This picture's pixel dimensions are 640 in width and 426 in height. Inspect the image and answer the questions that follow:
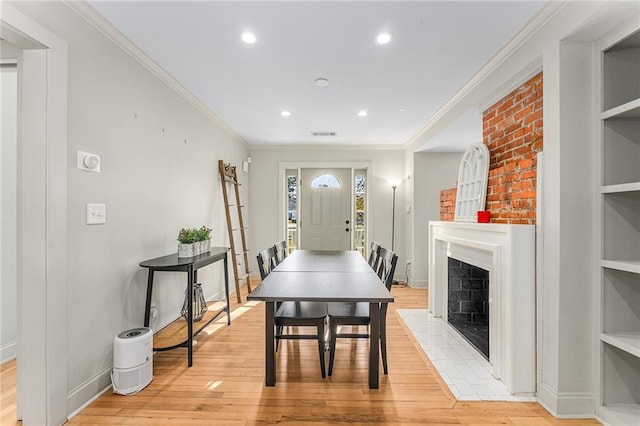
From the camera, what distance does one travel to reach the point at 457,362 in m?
2.44

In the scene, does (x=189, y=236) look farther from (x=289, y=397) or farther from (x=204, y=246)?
(x=289, y=397)

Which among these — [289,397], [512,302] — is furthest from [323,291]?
[512,302]

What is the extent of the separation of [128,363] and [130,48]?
7.36ft

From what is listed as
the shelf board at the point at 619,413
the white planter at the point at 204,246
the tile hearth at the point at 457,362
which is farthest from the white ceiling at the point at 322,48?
the shelf board at the point at 619,413

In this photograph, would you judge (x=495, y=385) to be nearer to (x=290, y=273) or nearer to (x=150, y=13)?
(x=290, y=273)

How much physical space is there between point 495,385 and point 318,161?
13.6 feet

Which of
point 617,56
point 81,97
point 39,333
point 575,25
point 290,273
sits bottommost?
point 39,333

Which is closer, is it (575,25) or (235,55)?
(575,25)

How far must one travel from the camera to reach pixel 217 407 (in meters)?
1.87

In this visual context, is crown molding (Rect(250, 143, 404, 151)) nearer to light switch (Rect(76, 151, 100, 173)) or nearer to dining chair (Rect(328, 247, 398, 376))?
dining chair (Rect(328, 247, 398, 376))

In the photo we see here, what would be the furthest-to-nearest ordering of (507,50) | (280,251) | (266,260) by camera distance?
(280,251) → (266,260) → (507,50)

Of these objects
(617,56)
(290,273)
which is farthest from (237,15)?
(617,56)

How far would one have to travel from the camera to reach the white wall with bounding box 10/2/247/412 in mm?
1798

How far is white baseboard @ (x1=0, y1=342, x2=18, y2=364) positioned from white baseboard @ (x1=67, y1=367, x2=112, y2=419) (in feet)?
3.26
